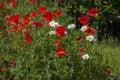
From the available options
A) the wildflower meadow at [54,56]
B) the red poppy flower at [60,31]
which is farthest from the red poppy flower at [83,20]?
the red poppy flower at [60,31]

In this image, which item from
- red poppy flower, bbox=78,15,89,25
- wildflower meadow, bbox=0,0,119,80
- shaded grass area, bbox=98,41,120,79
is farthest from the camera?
shaded grass area, bbox=98,41,120,79

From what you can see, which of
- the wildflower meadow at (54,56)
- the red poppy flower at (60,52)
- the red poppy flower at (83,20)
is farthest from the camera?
the red poppy flower at (83,20)

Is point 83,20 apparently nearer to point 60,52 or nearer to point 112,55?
point 60,52

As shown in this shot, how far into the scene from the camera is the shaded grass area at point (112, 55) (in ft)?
18.5

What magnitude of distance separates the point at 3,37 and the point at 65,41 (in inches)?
43.5

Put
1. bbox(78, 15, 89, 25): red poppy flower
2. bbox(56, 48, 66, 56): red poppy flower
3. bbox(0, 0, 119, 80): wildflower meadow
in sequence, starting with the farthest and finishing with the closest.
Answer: bbox(78, 15, 89, 25): red poppy flower, bbox(0, 0, 119, 80): wildflower meadow, bbox(56, 48, 66, 56): red poppy flower

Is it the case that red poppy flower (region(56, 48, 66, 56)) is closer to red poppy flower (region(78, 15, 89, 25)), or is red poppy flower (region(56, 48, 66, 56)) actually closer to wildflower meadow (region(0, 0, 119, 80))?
wildflower meadow (region(0, 0, 119, 80))

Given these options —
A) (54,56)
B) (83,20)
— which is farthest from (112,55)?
(54,56)

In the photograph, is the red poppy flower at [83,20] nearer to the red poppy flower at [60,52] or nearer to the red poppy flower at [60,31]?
the red poppy flower at [60,31]

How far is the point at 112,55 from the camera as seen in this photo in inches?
241

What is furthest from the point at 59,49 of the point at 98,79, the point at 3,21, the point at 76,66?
the point at 3,21

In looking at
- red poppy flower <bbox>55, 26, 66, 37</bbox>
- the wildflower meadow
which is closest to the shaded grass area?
the wildflower meadow

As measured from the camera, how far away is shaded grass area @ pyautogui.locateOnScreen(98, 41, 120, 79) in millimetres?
5633

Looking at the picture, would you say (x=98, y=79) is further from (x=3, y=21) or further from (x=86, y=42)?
(x=3, y=21)
